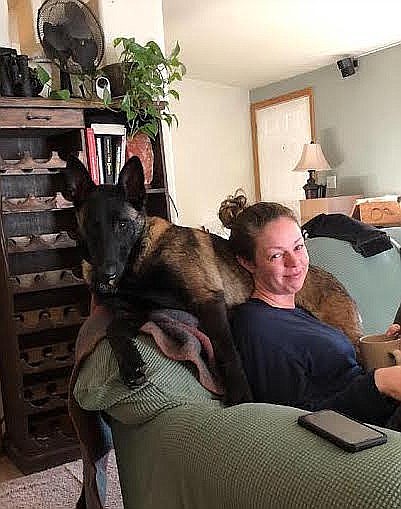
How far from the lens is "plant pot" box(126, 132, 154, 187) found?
290 centimetres

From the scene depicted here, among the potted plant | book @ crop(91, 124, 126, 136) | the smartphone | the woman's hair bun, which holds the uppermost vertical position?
the potted plant

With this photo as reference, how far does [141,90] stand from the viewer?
281cm

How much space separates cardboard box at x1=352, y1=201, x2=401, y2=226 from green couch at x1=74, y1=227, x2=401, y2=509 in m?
3.69

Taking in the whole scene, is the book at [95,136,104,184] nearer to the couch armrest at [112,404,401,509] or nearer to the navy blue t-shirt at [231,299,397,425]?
the navy blue t-shirt at [231,299,397,425]

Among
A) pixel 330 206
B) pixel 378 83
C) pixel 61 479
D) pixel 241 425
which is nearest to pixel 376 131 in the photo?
pixel 378 83

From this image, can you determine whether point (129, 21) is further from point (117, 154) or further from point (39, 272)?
point (39, 272)

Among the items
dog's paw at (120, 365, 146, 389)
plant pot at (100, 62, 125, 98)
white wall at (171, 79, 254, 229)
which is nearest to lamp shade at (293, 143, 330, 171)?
white wall at (171, 79, 254, 229)

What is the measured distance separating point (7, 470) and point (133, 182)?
1.69 meters

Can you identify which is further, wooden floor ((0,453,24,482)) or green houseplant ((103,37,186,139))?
green houseplant ((103,37,186,139))

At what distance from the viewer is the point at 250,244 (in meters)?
1.67

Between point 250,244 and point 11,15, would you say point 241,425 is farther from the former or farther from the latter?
point 11,15

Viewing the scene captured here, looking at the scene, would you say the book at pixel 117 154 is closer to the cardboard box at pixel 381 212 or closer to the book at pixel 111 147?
the book at pixel 111 147

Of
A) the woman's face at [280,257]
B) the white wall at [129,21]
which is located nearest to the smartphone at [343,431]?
the woman's face at [280,257]

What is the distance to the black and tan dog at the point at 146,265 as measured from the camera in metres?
1.53
